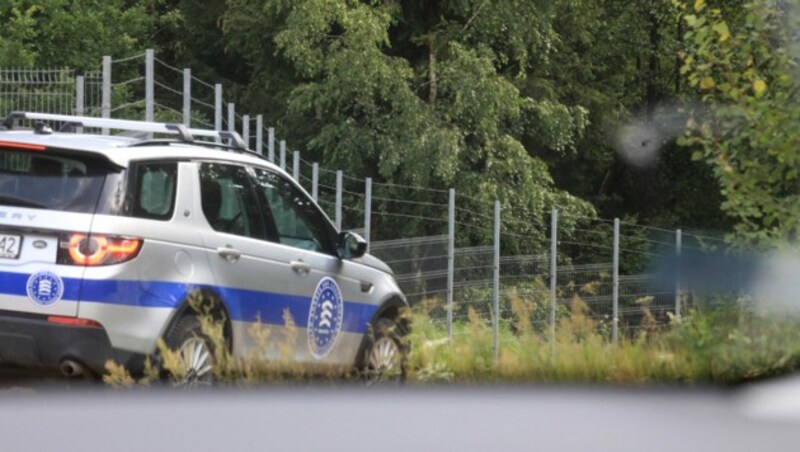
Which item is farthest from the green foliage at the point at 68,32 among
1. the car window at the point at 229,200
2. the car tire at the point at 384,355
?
the car window at the point at 229,200

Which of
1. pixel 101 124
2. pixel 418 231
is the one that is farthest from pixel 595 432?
pixel 418 231

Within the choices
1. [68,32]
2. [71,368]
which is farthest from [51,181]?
[68,32]

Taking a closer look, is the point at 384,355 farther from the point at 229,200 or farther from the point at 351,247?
the point at 229,200

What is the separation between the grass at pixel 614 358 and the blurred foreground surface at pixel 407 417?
0.14m

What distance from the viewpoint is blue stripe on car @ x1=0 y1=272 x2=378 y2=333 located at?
7.65 m

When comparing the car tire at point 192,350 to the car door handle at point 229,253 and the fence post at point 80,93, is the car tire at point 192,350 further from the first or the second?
the fence post at point 80,93

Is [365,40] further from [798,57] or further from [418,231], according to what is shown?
[798,57]

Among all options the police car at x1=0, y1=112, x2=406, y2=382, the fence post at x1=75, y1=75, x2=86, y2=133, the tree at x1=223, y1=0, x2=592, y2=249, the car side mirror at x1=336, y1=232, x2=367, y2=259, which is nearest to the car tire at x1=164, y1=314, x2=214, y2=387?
the police car at x1=0, y1=112, x2=406, y2=382

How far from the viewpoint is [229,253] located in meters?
8.59

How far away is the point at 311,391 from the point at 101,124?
2020 mm

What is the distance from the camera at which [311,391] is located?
858cm

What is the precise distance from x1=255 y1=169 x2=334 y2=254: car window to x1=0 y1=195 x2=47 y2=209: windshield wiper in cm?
170

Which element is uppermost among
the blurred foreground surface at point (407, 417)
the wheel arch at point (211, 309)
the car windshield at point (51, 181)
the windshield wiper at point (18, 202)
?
the car windshield at point (51, 181)

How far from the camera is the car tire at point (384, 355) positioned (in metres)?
9.88
